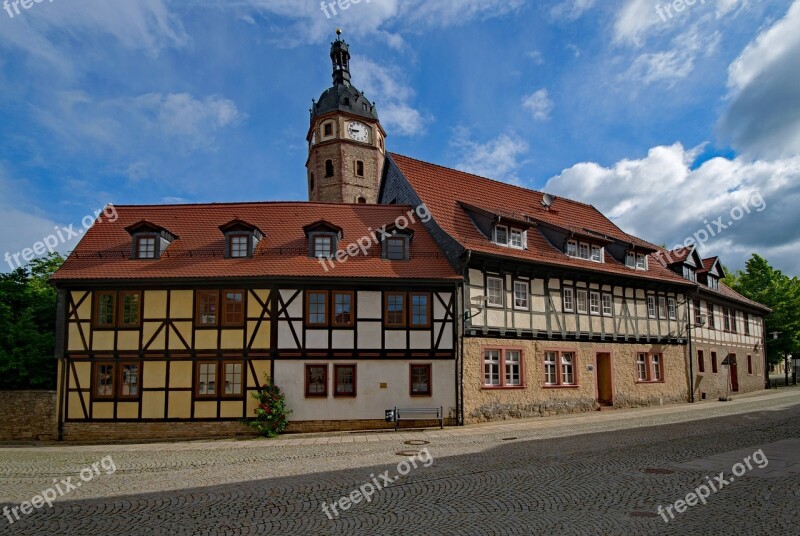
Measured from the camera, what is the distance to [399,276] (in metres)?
21.2

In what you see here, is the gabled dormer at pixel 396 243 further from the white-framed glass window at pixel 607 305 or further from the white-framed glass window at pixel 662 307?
the white-framed glass window at pixel 662 307

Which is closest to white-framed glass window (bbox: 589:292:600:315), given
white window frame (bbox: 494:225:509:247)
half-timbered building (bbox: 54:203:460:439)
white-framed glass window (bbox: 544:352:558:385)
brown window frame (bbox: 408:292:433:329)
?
white-framed glass window (bbox: 544:352:558:385)

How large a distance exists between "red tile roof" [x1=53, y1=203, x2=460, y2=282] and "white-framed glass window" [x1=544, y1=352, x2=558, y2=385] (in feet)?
18.9

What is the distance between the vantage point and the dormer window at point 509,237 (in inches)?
958

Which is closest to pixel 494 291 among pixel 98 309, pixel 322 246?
pixel 322 246

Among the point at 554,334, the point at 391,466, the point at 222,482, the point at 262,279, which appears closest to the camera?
the point at 222,482

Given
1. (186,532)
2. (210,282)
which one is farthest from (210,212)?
(186,532)

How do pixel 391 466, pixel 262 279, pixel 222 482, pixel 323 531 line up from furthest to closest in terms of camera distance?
pixel 262 279, pixel 391 466, pixel 222 482, pixel 323 531

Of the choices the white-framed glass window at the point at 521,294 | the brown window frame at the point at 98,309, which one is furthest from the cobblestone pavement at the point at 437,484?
the white-framed glass window at the point at 521,294

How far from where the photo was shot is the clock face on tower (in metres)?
42.0

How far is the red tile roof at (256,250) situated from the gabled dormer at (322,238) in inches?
15.9

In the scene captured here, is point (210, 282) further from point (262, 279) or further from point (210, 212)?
point (210, 212)

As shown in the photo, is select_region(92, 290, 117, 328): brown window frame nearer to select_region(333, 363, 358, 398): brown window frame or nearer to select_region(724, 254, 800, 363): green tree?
select_region(333, 363, 358, 398): brown window frame

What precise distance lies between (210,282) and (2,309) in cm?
880
